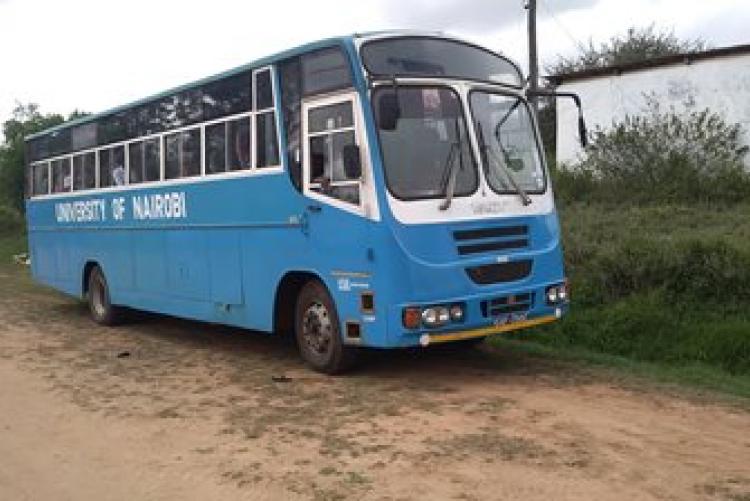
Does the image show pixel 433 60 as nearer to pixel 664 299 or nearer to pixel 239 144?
pixel 239 144

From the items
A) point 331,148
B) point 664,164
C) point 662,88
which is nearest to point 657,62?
point 662,88

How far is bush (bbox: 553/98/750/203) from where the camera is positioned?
1642cm

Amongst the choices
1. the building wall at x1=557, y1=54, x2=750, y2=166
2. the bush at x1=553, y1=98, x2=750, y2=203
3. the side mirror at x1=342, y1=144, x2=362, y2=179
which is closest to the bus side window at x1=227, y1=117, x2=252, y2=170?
the side mirror at x1=342, y1=144, x2=362, y2=179

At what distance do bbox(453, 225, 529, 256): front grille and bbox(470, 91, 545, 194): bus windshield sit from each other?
0.37 meters

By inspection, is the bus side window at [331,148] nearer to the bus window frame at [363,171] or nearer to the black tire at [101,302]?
the bus window frame at [363,171]

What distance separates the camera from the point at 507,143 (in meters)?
8.64

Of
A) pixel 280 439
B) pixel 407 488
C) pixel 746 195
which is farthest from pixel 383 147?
pixel 746 195

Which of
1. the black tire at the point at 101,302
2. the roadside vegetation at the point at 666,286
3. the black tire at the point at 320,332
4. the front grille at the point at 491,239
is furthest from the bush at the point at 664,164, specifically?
the black tire at the point at 320,332

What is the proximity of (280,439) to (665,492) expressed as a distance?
2.71 meters

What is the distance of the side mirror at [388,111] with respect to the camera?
7.65 meters

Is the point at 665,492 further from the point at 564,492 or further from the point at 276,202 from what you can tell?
the point at 276,202

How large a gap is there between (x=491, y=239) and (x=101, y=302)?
7462mm

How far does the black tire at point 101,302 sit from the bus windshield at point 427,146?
6753mm

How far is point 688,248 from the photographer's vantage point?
11.0 metres
